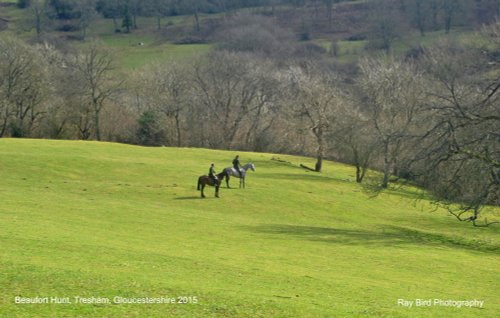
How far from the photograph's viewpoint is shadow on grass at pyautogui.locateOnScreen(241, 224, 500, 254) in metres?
34.0

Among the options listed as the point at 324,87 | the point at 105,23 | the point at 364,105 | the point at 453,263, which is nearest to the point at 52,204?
the point at 453,263

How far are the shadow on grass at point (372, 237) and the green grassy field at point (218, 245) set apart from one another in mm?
136

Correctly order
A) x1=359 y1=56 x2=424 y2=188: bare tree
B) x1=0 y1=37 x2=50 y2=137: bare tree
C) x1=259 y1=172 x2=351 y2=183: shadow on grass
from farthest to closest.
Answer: x1=0 y1=37 x2=50 y2=137: bare tree
x1=359 y1=56 x2=424 y2=188: bare tree
x1=259 y1=172 x2=351 y2=183: shadow on grass

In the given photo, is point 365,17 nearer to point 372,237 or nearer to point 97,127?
point 97,127

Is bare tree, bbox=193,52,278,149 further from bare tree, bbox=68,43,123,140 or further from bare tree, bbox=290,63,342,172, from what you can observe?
bare tree, bbox=290,63,342,172

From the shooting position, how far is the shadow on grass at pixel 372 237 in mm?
34031

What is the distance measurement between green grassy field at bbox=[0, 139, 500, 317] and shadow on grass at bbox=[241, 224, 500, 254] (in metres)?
0.14

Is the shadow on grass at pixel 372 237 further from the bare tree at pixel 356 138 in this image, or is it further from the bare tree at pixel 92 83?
the bare tree at pixel 92 83

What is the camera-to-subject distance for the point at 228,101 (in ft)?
335

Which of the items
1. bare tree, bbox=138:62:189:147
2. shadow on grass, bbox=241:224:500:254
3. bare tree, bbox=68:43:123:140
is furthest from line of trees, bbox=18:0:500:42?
shadow on grass, bbox=241:224:500:254

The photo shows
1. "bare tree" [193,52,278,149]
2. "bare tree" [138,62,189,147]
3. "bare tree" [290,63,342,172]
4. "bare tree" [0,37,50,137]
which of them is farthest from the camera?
"bare tree" [193,52,278,149]

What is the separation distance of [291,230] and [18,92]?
63.3 metres

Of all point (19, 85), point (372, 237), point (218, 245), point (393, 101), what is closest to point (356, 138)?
point (393, 101)

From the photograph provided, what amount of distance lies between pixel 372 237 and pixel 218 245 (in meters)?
11.9
